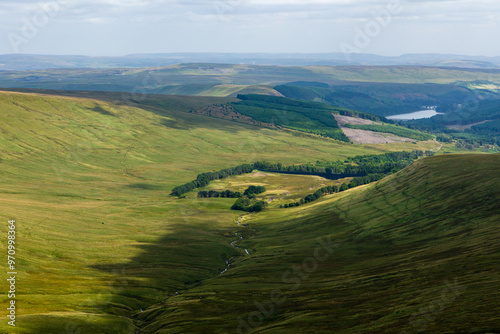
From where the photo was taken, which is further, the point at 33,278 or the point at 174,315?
the point at 33,278

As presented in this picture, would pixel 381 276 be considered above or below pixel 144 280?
above

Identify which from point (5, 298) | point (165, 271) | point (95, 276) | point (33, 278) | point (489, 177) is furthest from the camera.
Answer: point (489, 177)

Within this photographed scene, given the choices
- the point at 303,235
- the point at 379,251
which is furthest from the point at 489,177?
the point at 303,235

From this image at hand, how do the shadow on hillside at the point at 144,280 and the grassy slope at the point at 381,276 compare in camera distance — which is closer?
the grassy slope at the point at 381,276

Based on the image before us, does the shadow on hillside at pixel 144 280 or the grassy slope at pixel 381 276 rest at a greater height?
the grassy slope at pixel 381 276

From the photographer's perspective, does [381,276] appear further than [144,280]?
No

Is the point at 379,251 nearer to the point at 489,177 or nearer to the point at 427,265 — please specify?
the point at 427,265

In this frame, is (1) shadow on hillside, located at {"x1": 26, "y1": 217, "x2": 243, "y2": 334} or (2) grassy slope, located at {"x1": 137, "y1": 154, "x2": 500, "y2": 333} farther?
(1) shadow on hillside, located at {"x1": 26, "y1": 217, "x2": 243, "y2": 334}

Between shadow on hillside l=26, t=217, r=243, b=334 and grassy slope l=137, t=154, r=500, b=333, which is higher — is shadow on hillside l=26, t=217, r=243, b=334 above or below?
below
